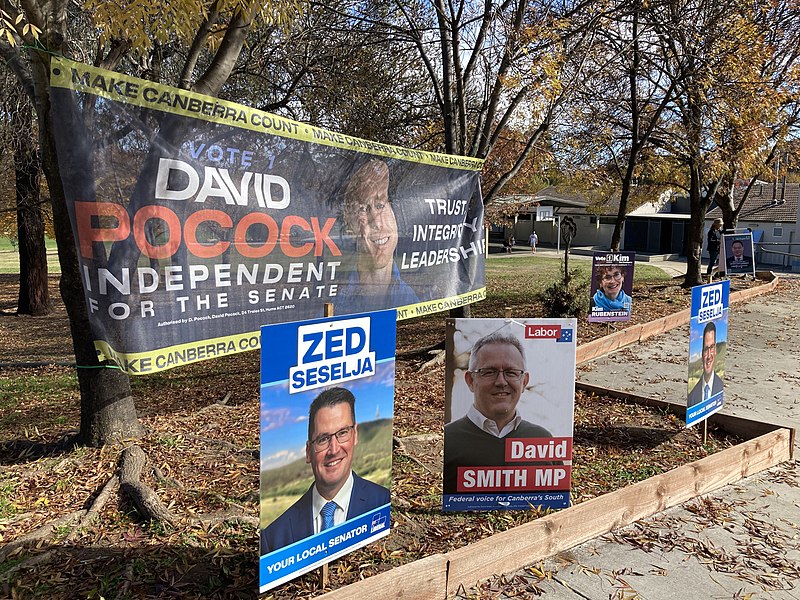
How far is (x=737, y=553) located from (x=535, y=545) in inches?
57.3

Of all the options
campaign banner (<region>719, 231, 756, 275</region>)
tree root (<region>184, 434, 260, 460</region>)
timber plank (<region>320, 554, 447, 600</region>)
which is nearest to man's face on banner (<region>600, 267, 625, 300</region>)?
campaign banner (<region>719, 231, 756, 275</region>)

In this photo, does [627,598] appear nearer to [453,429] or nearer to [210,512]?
[453,429]

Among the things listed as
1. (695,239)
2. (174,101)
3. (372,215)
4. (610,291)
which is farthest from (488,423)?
(695,239)

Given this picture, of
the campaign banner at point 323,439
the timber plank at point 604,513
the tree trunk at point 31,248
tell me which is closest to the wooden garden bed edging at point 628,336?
the timber plank at point 604,513

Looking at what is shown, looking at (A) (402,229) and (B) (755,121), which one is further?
(B) (755,121)

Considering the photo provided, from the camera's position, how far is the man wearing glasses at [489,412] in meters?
4.69

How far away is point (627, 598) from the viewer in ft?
12.8

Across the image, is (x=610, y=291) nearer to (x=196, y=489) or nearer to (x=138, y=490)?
(x=196, y=489)

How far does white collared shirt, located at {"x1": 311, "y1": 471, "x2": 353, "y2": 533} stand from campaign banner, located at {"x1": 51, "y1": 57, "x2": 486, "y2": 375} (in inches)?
61.5

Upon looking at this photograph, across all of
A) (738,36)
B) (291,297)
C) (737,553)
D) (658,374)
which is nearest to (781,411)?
(658,374)

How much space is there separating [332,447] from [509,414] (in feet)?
5.24

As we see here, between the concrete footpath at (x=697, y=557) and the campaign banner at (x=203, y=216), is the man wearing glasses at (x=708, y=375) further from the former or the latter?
the campaign banner at (x=203, y=216)

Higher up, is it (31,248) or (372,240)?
(372,240)

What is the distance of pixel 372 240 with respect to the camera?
21.7 feet
